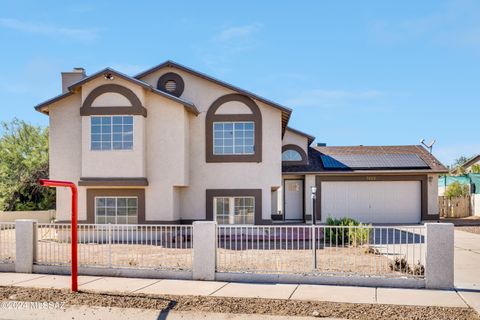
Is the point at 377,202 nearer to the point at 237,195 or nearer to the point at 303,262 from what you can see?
the point at 237,195

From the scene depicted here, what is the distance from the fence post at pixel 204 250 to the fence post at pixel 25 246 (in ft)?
13.5

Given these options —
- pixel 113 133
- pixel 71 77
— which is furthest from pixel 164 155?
pixel 71 77

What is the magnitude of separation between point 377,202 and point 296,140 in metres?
5.60

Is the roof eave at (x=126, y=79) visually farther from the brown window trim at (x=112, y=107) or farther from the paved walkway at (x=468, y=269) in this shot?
the paved walkway at (x=468, y=269)

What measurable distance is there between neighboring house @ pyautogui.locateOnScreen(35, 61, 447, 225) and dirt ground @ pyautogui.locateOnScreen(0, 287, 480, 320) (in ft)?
30.5

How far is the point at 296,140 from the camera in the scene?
91.8 feet

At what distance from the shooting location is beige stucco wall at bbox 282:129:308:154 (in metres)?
27.9

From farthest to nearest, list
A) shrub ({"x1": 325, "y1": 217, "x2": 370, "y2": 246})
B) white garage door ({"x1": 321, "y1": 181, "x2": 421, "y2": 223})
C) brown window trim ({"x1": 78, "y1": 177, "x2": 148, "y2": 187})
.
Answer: white garage door ({"x1": 321, "y1": 181, "x2": 421, "y2": 223}) → brown window trim ({"x1": 78, "y1": 177, "x2": 148, "y2": 187}) → shrub ({"x1": 325, "y1": 217, "x2": 370, "y2": 246})

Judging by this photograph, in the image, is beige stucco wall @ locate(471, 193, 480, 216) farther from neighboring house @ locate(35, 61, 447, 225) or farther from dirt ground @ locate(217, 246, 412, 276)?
dirt ground @ locate(217, 246, 412, 276)

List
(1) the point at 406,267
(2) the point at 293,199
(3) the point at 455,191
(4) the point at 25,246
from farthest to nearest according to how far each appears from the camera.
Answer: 1. (3) the point at 455,191
2. (2) the point at 293,199
3. (4) the point at 25,246
4. (1) the point at 406,267

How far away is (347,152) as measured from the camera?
2995 centimetres

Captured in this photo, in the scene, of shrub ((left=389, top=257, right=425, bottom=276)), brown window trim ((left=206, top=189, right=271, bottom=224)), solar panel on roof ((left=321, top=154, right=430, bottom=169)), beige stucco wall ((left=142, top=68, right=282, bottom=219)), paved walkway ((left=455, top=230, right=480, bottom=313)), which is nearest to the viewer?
paved walkway ((left=455, top=230, right=480, bottom=313))

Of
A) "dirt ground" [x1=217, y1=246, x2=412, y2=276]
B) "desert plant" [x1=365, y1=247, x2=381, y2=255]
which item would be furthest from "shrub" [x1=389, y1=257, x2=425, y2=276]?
"desert plant" [x1=365, y1=247, x2=381, y2=255]

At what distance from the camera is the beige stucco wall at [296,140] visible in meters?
27.9
